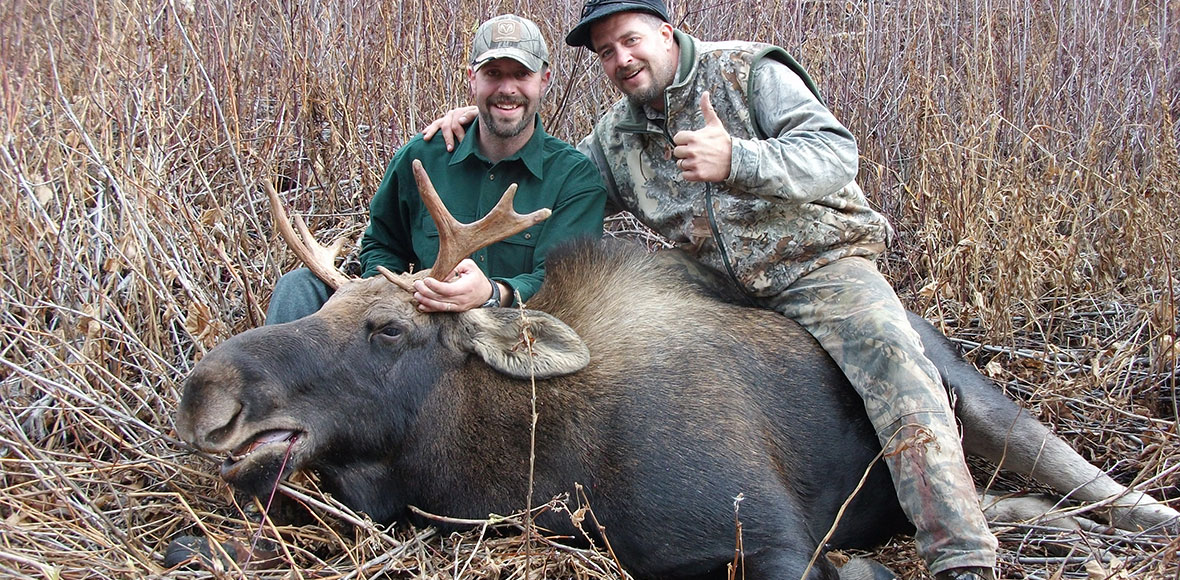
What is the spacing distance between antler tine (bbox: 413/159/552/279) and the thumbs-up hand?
21.3 inches

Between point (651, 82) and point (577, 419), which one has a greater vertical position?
point (651, 82)

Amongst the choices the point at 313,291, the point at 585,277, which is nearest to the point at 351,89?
the point at 313,291

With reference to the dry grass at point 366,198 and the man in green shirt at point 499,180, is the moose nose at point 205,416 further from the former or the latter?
the man in green shirt at point 499,180

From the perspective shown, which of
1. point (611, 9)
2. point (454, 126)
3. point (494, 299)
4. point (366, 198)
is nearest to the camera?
point (494, 299)

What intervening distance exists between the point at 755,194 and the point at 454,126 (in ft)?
5.56

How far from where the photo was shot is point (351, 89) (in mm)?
5977

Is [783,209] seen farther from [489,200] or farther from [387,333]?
[387,333]

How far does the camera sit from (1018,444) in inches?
168

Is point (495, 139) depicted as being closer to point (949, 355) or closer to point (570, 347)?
point (570, 347)

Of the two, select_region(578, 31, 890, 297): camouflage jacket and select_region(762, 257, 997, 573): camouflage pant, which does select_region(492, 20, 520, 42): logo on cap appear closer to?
A: select_region(578, 31, 890, 297): camouflage jacket

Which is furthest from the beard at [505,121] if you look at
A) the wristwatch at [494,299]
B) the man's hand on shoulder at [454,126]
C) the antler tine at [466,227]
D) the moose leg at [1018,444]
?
the moose leg at [1018,444]

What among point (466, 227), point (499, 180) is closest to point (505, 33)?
point (499, 180)

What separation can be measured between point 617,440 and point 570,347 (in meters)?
0.40

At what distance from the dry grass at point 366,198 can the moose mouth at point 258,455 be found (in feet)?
0.70
